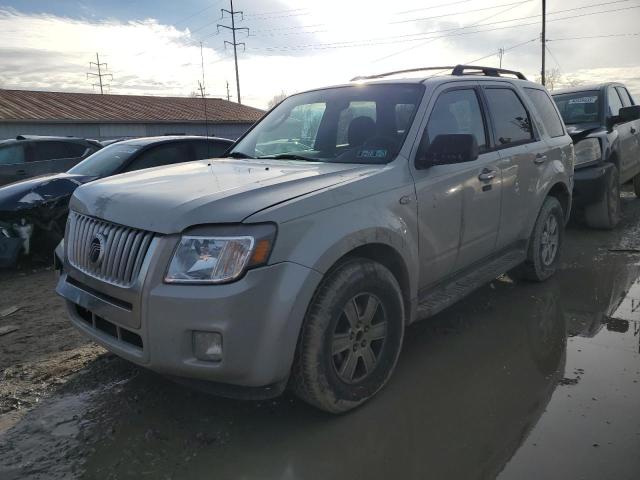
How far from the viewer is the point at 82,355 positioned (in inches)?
148

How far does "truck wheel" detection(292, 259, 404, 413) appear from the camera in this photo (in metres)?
2.55

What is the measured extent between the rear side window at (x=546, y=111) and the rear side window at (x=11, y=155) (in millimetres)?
9302

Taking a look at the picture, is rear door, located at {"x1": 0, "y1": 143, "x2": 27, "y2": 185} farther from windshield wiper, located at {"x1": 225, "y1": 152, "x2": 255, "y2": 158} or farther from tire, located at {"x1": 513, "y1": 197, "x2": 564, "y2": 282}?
tire, located at {"x1": 513, "y1": 197, "x2": 564, "y2": 282}

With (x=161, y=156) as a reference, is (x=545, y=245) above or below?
below

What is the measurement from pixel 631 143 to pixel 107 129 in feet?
88.3

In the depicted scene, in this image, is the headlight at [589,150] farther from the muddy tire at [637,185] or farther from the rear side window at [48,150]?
the rear side window at [48,150]

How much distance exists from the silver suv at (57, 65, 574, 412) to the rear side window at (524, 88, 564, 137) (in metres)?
0.72

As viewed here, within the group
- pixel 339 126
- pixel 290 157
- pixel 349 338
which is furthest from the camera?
pixel 339 126

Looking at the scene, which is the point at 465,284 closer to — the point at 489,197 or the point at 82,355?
the point at 489,197

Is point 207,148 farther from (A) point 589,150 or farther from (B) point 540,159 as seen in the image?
(A) point 589,150

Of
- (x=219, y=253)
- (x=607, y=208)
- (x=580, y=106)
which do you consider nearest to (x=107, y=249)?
(x=219, y=253)

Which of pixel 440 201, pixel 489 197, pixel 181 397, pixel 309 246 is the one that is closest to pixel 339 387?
pixel 309 246

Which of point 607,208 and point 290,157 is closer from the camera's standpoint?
point 290,157

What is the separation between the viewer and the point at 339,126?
3703mm
